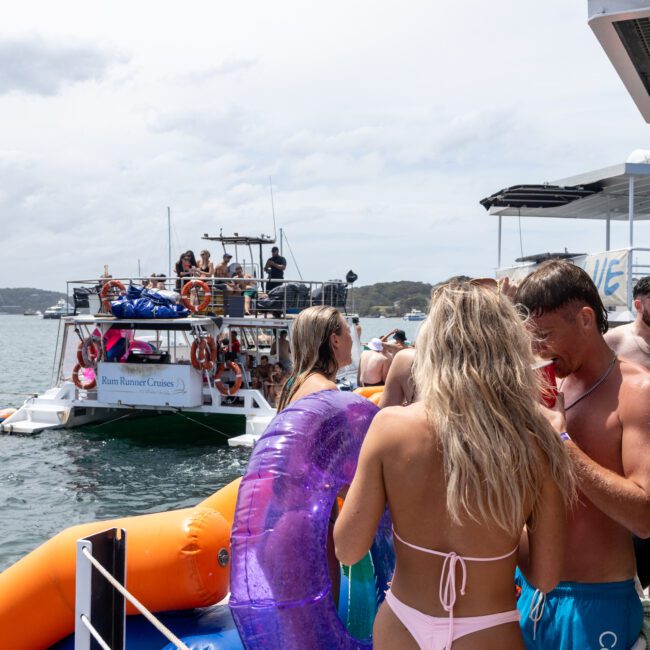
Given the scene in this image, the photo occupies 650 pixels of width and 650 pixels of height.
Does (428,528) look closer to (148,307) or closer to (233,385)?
(233,385)

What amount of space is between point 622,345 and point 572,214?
14.5 meters

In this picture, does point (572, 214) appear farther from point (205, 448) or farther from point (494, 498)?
point (494, 498)

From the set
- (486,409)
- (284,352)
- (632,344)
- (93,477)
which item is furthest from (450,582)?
(284,352)

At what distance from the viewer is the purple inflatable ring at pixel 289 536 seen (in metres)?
2.38

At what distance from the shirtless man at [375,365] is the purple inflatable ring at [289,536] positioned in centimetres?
808

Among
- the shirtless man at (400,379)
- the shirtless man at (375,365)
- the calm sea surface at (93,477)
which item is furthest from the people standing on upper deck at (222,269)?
the shirtless man at (400,379)

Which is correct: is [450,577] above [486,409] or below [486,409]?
below

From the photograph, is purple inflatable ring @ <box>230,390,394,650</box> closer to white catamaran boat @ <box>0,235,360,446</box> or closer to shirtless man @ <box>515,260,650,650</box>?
shirtless man @ <box>515,260,650,650</box>

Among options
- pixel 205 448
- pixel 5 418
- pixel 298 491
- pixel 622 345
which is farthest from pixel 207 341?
pixel 298 491

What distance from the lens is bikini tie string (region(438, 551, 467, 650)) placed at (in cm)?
187

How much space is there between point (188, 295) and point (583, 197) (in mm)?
8711

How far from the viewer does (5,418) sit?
693 inches

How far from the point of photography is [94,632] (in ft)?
9.14

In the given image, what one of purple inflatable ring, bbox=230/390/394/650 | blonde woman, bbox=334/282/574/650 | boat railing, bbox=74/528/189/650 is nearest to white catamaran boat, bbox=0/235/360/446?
boat railing, bbox=74/528/189/650
